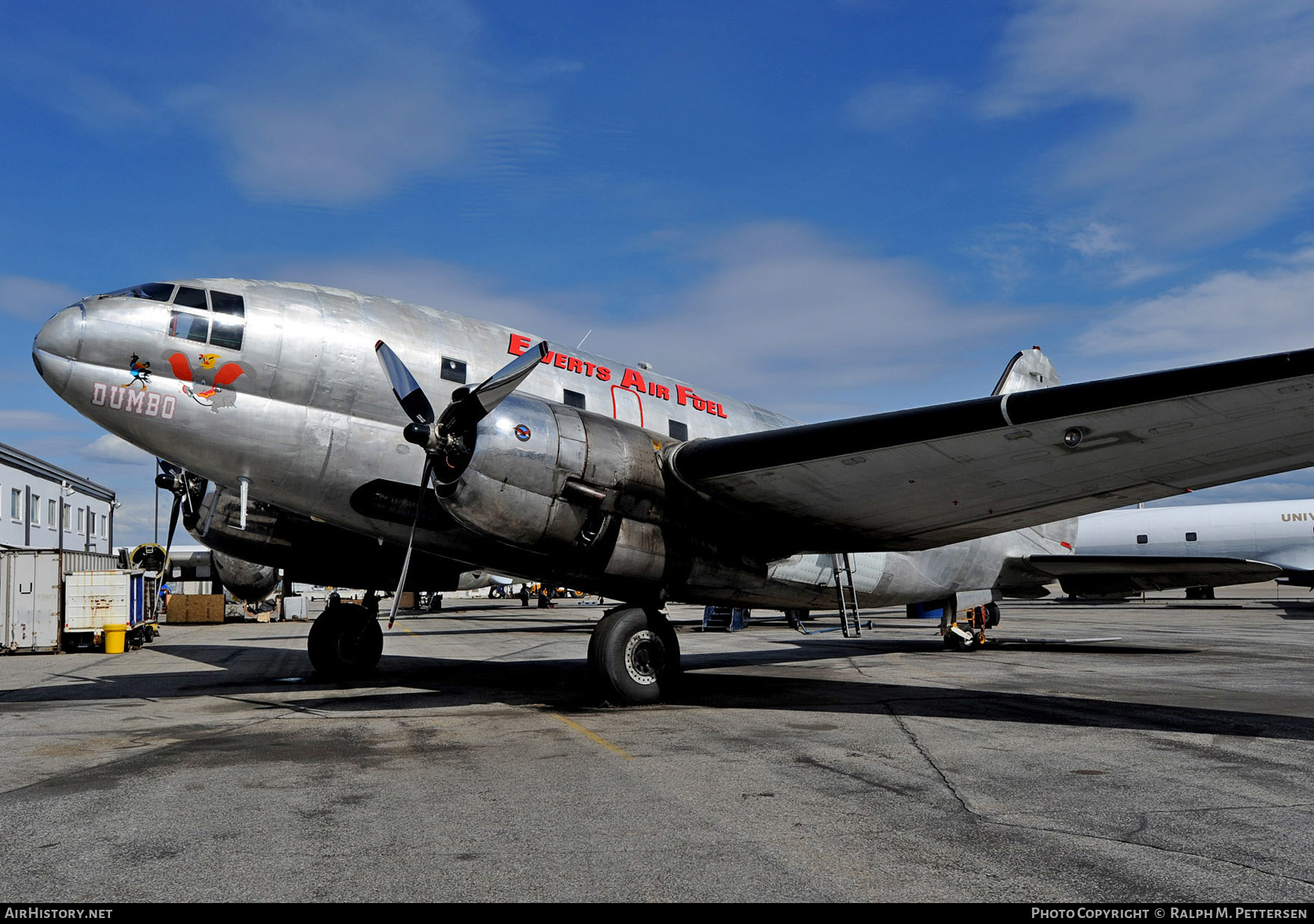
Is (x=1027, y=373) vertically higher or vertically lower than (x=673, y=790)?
higher

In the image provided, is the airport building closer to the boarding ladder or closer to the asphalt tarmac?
the asphalt tarmac

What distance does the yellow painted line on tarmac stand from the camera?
8.18 m

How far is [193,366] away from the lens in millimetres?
10633

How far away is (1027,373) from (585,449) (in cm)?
1278

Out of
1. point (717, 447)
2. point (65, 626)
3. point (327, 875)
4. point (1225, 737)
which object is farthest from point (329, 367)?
point (65, 626)

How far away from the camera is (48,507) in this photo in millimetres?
51031

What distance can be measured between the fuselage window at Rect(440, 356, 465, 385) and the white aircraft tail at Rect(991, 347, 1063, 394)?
11.9 metres

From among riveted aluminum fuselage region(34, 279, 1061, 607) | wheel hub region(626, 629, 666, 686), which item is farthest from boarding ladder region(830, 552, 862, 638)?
wheel hub region(626, 629, 666, 686)

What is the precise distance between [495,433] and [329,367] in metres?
2.76

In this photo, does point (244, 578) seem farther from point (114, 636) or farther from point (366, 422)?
point (366, 422)

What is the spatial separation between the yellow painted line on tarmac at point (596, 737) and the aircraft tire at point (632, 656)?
0.83 meters

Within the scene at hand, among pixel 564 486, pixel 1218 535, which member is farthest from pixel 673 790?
pixel 1218 535

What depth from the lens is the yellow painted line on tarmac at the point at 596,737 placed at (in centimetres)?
818

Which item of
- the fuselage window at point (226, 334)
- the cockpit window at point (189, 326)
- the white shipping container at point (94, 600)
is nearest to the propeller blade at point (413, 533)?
the fuselage window at point (226, 334)
